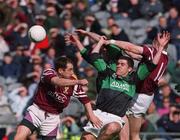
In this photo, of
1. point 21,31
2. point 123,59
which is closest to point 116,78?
point 123,59

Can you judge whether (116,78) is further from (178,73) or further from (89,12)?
(89,12)

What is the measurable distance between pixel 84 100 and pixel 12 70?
834 cm

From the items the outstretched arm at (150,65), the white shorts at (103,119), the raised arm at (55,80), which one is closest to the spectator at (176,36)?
the outstretched arm at (150,65)

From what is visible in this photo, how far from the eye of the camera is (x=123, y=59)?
14117mm

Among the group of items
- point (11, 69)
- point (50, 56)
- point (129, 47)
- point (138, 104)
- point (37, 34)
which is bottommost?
point (11, 69)

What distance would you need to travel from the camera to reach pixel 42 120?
1449cm

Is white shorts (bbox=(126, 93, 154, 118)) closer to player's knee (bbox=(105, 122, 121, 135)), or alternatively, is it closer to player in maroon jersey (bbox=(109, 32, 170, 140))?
player in maroon jersey (bbox=(109, 32, 170, 140))

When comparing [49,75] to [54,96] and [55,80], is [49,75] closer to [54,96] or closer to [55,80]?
[55,80]

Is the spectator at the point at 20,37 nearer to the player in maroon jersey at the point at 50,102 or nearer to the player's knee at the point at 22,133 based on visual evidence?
the player in maroon jersey at the point at 50,102

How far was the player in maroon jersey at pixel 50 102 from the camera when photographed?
46.3 feet

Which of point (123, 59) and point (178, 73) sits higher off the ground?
point (123, 59)

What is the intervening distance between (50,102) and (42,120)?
0.34m

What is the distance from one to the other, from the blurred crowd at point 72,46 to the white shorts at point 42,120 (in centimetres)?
363

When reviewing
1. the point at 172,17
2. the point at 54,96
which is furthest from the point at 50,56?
the point at 54,96
